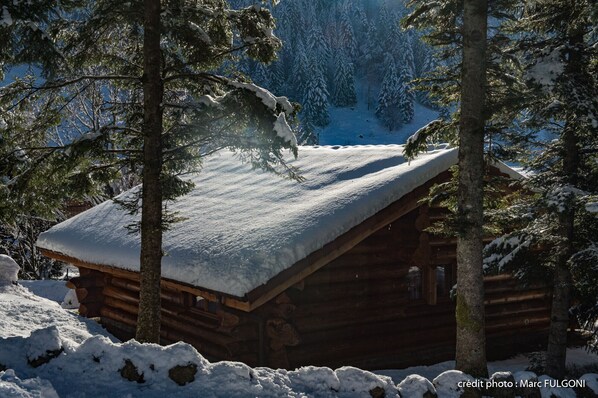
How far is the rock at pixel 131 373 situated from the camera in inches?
189

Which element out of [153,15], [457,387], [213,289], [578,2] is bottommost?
[457,387]

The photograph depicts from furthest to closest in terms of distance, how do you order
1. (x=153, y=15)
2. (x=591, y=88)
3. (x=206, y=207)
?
(x=206, y=207) < (x=591, y=88) < (x=153, y=15)

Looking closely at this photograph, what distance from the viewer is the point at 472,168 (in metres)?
7.57

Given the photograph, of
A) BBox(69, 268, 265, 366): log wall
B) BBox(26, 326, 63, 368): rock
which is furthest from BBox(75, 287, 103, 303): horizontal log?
BBox(26, 326, 63, 368): rock

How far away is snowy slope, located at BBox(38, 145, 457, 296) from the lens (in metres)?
8.90

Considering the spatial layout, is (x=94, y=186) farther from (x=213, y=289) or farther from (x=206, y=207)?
(x=206, y=207)

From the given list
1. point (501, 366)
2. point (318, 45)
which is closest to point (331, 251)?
point (501, 366)

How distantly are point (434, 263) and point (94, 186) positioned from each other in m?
7.21

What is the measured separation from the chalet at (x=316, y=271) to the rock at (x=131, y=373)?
3.45 metres

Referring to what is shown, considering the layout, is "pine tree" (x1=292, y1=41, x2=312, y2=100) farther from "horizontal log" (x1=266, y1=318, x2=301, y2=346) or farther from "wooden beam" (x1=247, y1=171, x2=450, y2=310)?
"horizontal log" (x1=266, y1=318, x2=301, y2=346)

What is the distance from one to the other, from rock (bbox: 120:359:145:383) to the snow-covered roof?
3163 mm

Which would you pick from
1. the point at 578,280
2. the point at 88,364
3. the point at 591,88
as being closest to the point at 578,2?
the point at 591,88

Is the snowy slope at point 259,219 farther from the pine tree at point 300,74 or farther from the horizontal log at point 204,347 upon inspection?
the pine tree at point 300,74

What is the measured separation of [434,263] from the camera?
11664 millimetres
